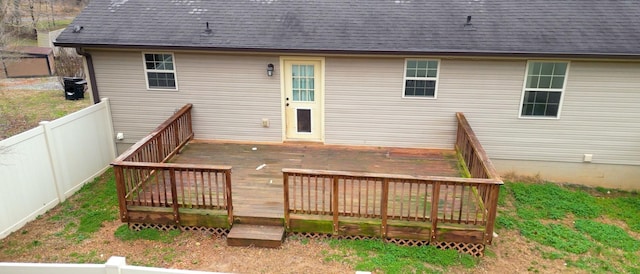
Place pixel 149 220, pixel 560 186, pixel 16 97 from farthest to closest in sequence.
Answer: pixel 16 97 → pixel 560 186 → pixel 149 220

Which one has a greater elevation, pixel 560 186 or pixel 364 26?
pixel 364 26

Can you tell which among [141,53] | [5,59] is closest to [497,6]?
[141,53]

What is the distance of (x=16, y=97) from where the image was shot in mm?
15000

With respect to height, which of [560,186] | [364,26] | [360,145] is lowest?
[560,186]

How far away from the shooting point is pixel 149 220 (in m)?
5.95

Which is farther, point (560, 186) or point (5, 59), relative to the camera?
point (5, 59)

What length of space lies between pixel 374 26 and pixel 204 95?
12.1 feet

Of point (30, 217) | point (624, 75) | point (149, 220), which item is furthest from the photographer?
point (624, 75)

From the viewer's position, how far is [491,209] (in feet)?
17.0

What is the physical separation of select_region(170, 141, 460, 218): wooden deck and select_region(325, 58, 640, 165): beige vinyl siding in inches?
17.8

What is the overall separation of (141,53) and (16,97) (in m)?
10.1

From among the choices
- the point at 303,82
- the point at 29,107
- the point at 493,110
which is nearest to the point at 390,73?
the point at 303,82

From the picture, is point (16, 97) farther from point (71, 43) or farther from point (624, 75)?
point (624, 75)

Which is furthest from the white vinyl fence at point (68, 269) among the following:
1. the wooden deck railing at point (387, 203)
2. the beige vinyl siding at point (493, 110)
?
the beige vinyl siding at point (493, 110)
